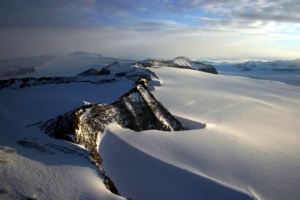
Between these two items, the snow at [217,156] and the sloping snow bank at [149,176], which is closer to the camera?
the sloping snow bank at [149,176]

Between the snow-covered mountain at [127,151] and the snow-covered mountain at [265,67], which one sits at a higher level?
the snow-covered mountain at [265,67]

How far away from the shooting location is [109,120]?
9031 mm

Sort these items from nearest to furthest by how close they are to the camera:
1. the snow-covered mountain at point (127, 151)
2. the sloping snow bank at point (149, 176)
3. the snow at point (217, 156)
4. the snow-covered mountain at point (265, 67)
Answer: the snow-covered mountain at point (127, 151) < the sloping snow bank at point (149, 176) < the snow at point (217, 156) < the snow-covered mountain at point (265, 67)

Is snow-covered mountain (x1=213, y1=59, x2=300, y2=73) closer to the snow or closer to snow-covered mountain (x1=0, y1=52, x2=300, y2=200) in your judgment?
the snow

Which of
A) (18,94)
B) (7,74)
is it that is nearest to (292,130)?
(18,94)

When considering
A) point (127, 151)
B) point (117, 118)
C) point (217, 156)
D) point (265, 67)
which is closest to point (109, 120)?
point (117, 118)

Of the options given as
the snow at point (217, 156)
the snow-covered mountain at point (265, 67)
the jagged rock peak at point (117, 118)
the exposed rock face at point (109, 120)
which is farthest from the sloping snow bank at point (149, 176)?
the snow-covered mountain at point (265, 67)

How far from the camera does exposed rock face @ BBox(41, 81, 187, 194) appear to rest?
7367 millimetres

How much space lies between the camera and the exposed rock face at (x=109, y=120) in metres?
7.37

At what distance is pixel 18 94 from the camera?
38.0 ft

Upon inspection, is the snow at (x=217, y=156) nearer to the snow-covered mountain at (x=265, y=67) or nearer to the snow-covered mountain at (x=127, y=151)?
the snow-covered mountain at (x=127, y=151)

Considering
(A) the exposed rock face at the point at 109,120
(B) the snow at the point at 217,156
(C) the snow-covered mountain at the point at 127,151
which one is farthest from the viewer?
(A) the exposed rock face at the point at 109,120

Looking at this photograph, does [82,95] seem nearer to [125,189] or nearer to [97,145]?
[97,145]

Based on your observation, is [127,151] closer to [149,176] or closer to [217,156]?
[149,176]
